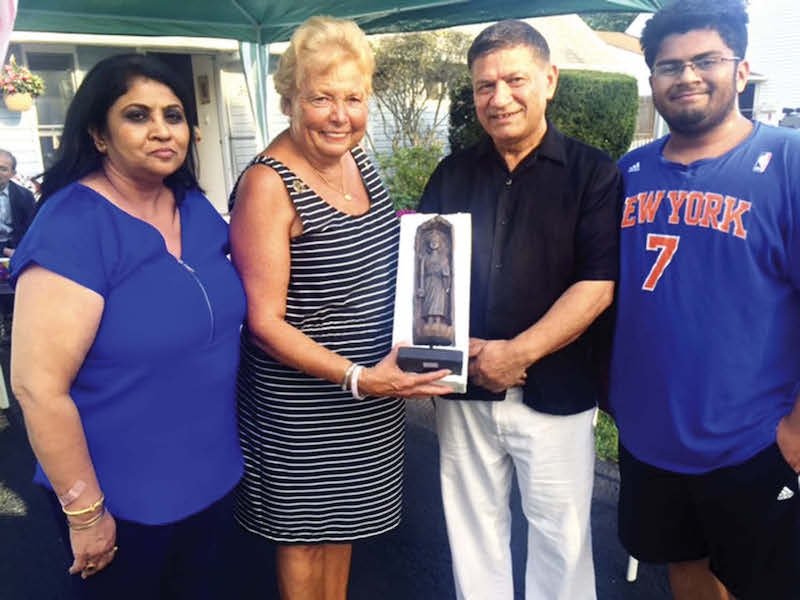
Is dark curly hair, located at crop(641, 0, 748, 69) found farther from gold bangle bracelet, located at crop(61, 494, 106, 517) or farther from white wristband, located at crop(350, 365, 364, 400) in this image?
gold bangle bracelet, located at crop(61, 494, 106, 517)

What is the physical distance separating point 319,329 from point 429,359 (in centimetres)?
39

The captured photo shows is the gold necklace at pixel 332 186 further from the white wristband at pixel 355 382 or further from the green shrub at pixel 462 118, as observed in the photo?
the green shrub at pixel 462 118

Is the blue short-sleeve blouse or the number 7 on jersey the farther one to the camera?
the number 7 on jersey

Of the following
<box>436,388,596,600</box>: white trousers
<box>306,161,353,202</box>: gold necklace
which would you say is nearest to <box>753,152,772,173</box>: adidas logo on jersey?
<box>436,388,596,600</box>: white trousers

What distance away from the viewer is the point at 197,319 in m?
1.69

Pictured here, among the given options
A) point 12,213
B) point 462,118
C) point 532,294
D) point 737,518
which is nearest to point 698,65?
point 532,294

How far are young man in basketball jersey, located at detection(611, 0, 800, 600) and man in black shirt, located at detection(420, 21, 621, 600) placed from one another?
6.3 inches

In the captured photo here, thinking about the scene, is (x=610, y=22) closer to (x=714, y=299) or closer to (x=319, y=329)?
(x=714, y=299)

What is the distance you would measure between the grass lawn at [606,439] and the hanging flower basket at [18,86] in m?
8.39

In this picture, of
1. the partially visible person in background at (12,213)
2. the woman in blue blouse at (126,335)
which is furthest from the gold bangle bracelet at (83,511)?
the partially visible person in background at (12,213)

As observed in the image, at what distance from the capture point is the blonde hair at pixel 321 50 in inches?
72.0

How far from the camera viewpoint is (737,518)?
1940mm

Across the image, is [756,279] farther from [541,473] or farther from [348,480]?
[348,480]

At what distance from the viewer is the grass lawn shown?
12.9 ft
